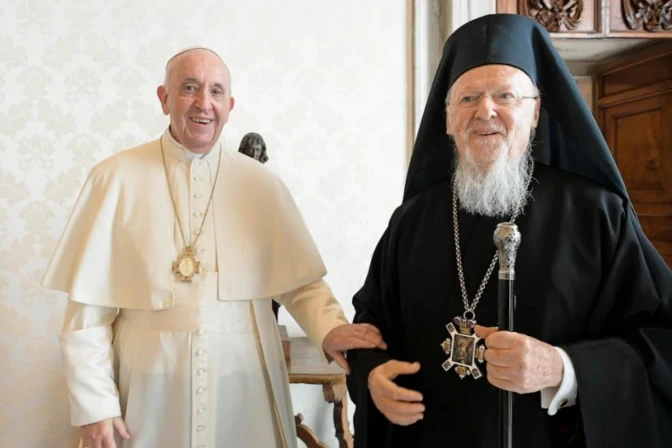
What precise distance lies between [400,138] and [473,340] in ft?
7.07

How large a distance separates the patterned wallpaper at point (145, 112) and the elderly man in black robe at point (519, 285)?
1654mm

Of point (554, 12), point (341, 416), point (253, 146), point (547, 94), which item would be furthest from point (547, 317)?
point (554, 12)

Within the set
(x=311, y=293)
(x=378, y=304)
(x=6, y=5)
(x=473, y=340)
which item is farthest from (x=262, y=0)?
(x=473, y=340)

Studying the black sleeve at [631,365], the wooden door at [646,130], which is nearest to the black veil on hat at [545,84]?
the black sleeve at [631,365]

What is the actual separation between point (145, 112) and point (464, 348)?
240cm

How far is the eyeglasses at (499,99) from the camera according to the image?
1.68 meters

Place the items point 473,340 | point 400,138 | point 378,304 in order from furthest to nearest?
point 400,138 < point 378,304 < point 473,340

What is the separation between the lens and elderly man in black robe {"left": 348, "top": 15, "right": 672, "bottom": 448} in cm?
148

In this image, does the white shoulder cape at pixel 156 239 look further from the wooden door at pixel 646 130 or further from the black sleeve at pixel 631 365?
the wooden door at pixel 646 130

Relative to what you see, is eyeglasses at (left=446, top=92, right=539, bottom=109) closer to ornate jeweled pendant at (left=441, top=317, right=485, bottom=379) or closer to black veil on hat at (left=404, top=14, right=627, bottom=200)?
black veil on hat at (left=404, top=14, right=627, bottom=200)

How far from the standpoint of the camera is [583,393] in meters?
1.46

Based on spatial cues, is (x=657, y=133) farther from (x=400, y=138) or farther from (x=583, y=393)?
(x=583, y=393)

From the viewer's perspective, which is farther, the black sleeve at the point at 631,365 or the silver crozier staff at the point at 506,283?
the black sleeve at the point at 631,365

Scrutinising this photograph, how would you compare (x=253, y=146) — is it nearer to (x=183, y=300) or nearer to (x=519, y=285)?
(x=183, y=300)
